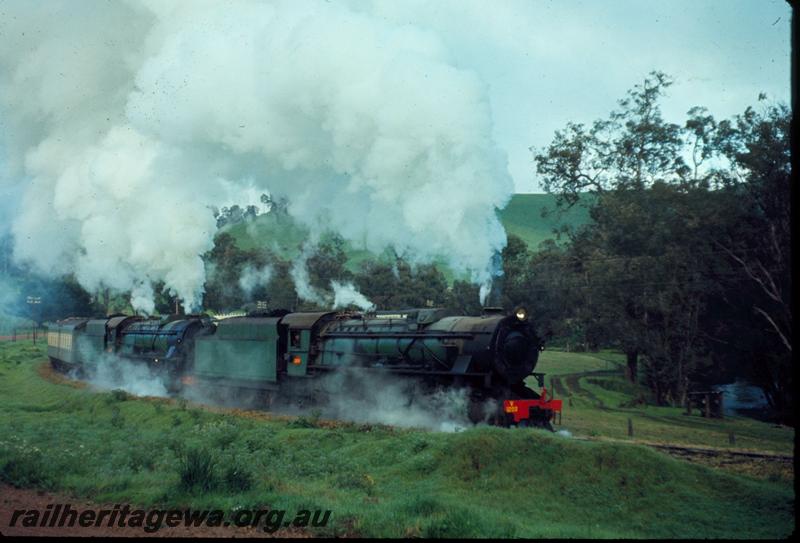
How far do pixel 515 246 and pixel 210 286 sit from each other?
132ft

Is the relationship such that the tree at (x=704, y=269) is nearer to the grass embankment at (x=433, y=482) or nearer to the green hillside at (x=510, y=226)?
the grass embankment at (x=433, y=482)

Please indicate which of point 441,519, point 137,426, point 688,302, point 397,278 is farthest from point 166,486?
point 397,278

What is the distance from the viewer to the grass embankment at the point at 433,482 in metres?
11.1

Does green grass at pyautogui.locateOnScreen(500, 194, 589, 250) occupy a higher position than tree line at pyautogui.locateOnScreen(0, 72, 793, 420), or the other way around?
green grass at pyautogui.locateOnScreen(500, 194, 589, 250)

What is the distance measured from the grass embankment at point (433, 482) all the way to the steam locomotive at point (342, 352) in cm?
285

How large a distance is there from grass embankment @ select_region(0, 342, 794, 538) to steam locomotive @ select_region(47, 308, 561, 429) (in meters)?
2.85

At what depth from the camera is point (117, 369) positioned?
37656 mm

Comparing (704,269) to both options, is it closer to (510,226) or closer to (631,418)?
(631,418)

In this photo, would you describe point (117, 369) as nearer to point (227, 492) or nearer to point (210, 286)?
point (227, 492)

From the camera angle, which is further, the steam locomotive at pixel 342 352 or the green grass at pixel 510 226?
the green grass at pixel 510 226

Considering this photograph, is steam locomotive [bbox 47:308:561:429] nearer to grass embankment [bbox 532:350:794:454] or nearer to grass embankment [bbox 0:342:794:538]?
grass embankment [bbox 0:342:794:538]

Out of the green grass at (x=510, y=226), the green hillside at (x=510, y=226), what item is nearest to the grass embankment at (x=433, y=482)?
the green grass at (x=510, y=226)

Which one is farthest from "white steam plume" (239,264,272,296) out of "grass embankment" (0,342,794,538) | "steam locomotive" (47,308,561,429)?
"grass embankment" (0,342,794,538)

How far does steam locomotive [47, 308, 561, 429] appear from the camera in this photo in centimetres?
1939
